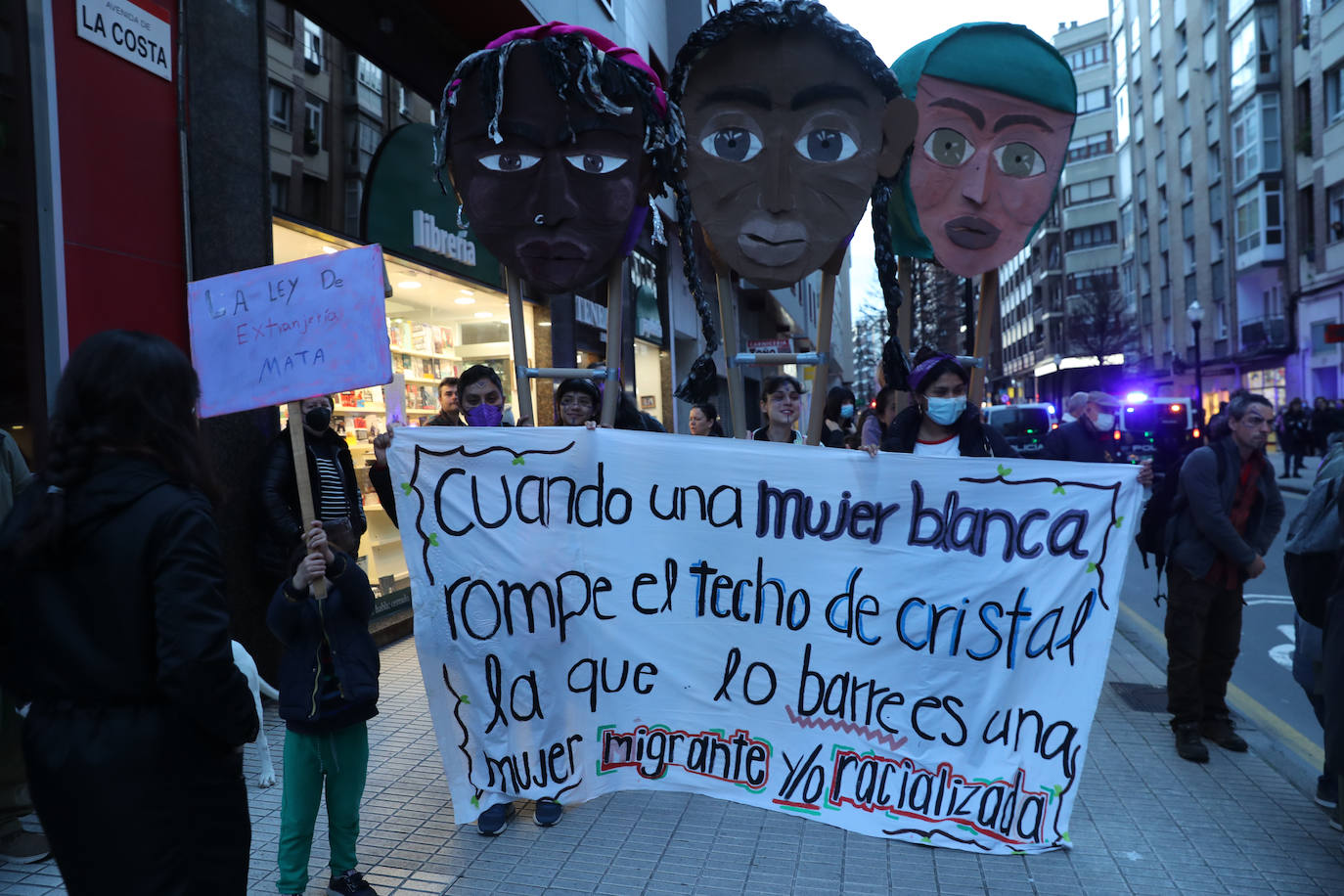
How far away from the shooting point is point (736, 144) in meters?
4.38

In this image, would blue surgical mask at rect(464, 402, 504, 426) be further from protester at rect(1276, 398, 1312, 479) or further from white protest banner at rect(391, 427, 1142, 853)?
protester at rect(1276, 398, 1312, 479)

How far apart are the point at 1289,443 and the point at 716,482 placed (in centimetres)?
2306

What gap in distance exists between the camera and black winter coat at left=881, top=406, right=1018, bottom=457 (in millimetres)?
4355

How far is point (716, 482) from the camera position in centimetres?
394

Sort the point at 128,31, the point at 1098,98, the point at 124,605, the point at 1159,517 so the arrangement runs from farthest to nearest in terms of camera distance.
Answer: the point at 1098,98 < the point at 1159,517 < the point at 128,31 < the point at 124,605

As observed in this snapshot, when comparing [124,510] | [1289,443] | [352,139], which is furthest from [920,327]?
[124,510]

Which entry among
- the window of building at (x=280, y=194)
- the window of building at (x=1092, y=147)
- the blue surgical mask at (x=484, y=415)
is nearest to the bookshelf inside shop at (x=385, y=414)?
the window of building at (x=280, y=194)

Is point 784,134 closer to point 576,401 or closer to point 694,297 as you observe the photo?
point 694,297

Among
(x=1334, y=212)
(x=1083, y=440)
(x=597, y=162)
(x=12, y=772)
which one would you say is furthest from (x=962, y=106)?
(x=1334, y=212)

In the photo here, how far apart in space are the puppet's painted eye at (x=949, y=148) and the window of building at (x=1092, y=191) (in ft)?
214

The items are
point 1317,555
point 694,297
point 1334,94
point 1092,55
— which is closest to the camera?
point 1317,555

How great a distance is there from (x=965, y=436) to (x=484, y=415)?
2427mm

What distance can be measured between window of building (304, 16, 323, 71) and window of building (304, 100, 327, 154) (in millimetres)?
275

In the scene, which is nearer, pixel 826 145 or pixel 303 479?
pixel 303 479
